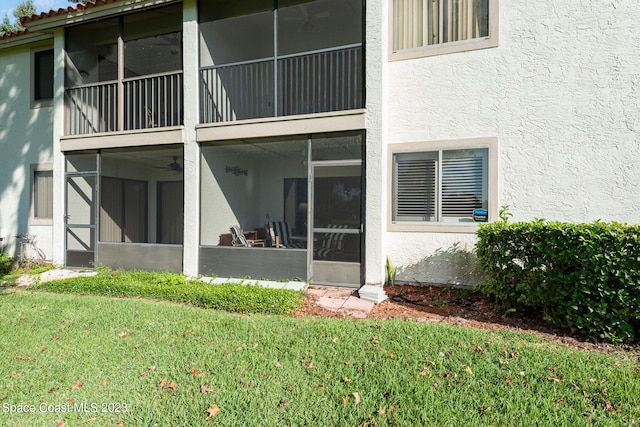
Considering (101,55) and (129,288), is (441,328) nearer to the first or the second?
(129,288)

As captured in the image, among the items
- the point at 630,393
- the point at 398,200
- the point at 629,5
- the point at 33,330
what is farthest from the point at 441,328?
the point at 629,5

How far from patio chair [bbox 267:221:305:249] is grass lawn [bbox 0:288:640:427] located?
11.0 feet

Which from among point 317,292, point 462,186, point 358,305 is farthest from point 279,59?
point 358,305

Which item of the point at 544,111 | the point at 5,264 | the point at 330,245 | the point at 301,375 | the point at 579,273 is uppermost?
Answer: the point at 544,111

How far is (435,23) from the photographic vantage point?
7.06 metres

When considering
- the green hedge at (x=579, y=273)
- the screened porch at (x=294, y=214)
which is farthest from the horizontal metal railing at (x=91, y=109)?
the green hedge at (x=579, y=273)

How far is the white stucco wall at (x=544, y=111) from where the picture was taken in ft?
19.2

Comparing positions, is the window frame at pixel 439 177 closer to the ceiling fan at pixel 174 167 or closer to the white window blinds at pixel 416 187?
the white window blinds at pixel 416 187

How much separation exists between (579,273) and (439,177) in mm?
3033

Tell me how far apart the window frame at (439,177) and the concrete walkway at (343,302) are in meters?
1.70

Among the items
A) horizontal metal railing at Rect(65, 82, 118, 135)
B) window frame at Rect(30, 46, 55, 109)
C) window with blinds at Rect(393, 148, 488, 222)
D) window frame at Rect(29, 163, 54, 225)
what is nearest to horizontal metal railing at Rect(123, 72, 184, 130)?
horizontal metal railing at Rect(65, 82, 118, 135)

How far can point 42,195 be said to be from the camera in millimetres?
10398

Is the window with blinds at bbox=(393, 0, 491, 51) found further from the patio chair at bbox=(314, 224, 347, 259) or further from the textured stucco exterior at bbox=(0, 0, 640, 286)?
the patio chair at bbox=(314, 224, 347, 259)

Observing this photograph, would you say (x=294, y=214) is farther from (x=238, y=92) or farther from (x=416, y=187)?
(x=238, y=92)
